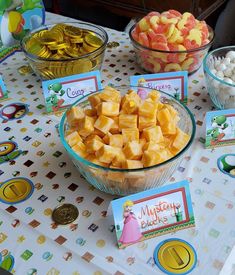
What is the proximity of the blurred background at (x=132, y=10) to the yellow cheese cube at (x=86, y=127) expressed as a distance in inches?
43.5

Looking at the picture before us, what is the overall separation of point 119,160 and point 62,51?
47cm

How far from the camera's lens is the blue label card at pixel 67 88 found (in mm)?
903

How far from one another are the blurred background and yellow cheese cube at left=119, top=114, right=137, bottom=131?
1073 millimetres

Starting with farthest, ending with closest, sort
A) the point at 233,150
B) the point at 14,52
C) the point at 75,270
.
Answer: the point at 14,52
the point at 233,150
the point at 75,270

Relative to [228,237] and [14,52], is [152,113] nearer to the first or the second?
[228,237]

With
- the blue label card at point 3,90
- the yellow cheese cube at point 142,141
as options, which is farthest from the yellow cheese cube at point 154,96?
the blue label card at point 3,90

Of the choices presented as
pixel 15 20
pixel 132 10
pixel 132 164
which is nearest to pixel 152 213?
pixel 132 164

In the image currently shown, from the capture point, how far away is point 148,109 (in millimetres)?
696

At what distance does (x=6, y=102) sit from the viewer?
995 millimetres

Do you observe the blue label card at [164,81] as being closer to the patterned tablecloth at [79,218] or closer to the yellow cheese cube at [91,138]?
the patterned tablecloth at [79,218]

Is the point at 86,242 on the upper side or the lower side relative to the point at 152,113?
lower

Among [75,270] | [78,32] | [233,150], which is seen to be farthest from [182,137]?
[78,32]

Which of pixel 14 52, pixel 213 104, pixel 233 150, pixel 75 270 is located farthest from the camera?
pixel 14 52

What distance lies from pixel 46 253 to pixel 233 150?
17.6 inches
